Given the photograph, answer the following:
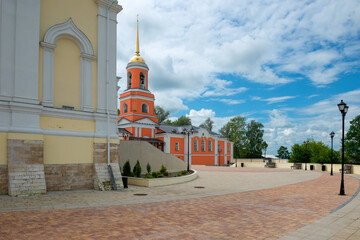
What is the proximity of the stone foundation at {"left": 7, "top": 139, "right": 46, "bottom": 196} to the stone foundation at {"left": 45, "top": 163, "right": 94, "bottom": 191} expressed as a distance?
72 cm

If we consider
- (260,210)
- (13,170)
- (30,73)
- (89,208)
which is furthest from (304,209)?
(30,73)

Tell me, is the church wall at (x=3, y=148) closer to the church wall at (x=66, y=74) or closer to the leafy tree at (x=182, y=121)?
the church wall at (x=66, y=74)

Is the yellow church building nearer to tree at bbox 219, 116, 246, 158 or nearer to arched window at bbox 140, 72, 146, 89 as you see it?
arched window at bbox 140, 72, 146, 89

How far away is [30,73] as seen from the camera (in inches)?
496

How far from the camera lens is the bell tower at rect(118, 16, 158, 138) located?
153 feet

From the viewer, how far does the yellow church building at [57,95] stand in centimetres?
1196

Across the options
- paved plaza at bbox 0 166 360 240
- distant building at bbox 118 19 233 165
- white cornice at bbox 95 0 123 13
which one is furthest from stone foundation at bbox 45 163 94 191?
distant building at bbox 118 19 233 165

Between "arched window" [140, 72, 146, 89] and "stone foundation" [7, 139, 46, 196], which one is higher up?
"arched window" [140, 72, 146, 89]

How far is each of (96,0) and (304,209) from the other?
48.8ft

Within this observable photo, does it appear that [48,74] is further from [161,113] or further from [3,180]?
[161,113]

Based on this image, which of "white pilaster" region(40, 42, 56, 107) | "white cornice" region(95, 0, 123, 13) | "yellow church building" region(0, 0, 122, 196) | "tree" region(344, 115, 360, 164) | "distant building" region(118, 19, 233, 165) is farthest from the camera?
"tree" region(344, 115, 360, 164)

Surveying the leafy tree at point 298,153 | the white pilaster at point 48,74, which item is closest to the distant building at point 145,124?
the leafy tree at point 298,153

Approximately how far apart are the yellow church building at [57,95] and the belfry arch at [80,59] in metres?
0.05

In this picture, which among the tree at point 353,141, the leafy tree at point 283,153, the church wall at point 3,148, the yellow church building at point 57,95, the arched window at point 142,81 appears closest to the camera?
the church wall at point 3,148
